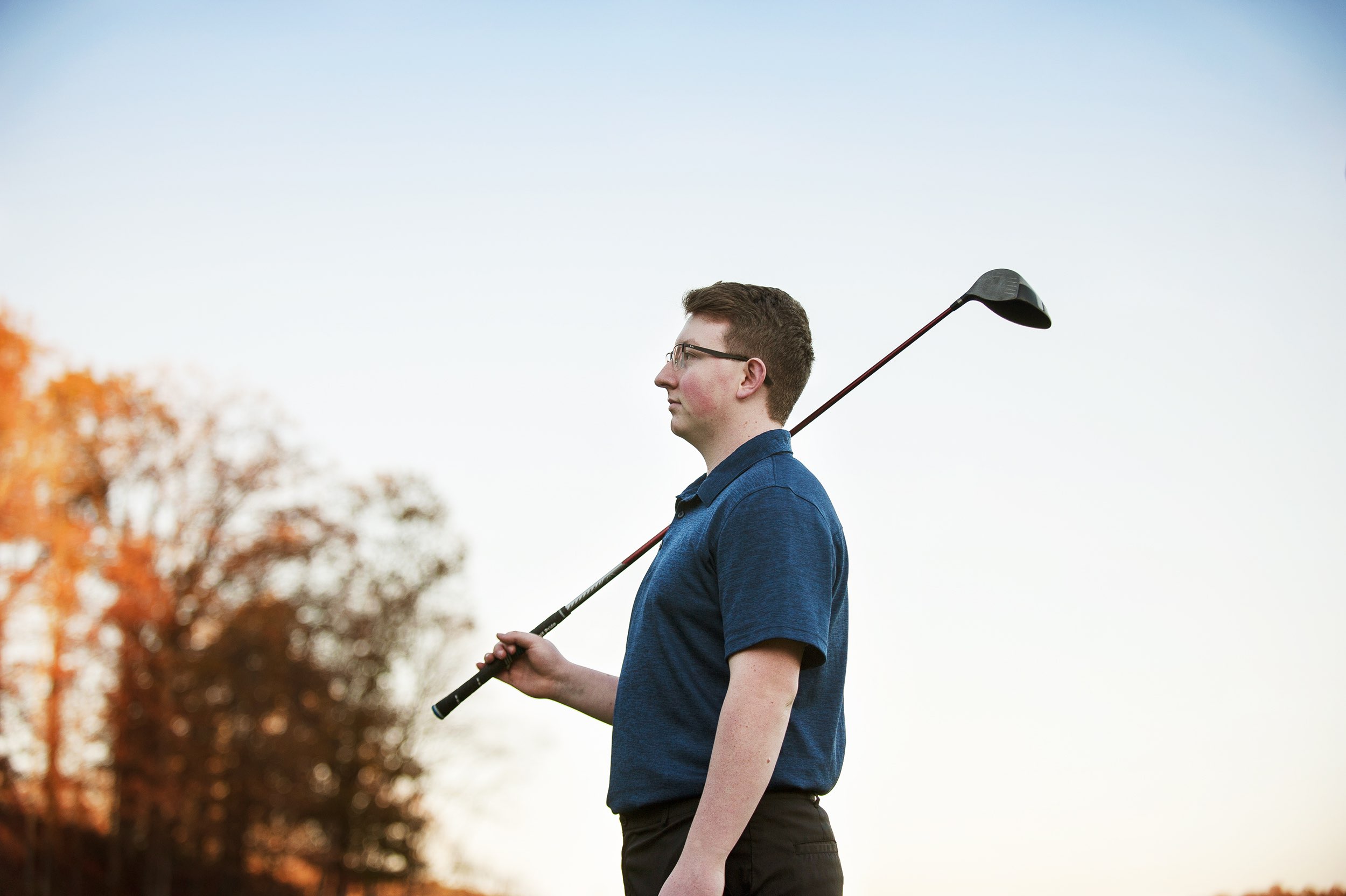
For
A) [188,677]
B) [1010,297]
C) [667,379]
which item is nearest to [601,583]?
[667,379]

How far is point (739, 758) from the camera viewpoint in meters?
2.23

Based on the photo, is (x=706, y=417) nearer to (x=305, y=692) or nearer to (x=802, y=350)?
(x=802, y=350)

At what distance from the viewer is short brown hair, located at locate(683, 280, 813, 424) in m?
2.93

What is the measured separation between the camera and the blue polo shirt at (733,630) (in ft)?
7.72

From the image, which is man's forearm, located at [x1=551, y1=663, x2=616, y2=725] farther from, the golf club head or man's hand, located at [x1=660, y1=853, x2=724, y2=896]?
the golf club head

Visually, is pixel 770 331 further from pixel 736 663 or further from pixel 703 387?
pixel 736 663

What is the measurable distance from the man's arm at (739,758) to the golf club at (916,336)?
3.28 feet

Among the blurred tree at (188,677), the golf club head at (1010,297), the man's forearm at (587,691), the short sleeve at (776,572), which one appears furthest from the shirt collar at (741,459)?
the blurred tree at (188,677)

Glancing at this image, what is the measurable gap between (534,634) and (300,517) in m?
23.5

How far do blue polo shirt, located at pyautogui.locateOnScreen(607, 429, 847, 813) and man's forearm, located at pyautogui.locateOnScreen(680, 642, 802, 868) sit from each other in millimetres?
53

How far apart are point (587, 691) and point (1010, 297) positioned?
183 centimetres

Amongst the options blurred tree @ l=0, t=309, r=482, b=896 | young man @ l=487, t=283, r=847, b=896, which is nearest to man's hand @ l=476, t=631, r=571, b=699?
young man @ l=487, t=283, r=847, b=896

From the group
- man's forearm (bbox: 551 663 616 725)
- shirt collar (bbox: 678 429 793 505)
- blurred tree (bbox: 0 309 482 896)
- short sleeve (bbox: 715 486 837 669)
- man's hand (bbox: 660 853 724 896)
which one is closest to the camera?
man's hand (bbox: 660 853 724 896)

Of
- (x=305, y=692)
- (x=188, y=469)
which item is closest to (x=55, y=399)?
(x=188, y=469)
